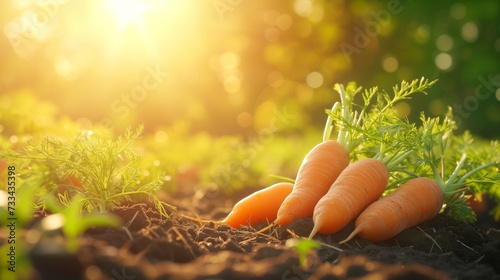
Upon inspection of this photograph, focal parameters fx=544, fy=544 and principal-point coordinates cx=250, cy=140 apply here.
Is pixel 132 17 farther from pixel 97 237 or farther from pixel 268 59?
pixel 97 237

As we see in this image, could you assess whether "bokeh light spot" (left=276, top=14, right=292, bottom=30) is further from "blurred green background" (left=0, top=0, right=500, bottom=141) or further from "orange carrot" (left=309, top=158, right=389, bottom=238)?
"orange carrot" (left=309, top=158, right=389, bottom=238)

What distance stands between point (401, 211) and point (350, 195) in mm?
336

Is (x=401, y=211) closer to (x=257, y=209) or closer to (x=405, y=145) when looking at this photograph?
(x=405, y=145)

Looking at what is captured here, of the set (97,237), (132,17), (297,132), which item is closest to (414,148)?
(97,237)

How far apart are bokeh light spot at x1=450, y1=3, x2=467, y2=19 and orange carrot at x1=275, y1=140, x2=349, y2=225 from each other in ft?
32.5

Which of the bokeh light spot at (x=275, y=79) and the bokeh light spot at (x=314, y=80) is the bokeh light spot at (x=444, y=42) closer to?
the bokeh light spot at (x=314, y=80)

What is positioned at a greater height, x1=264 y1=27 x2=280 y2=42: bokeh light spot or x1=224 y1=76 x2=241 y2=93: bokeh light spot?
x1=264 y1=27 x2=280 y2=42: bokeh light spot

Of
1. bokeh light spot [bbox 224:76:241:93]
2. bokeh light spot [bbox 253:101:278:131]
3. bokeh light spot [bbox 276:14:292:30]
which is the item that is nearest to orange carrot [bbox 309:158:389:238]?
bokeh light spot [bbox 253:101:278:131]

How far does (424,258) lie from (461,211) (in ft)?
4.65

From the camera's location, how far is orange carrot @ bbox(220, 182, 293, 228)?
403cm

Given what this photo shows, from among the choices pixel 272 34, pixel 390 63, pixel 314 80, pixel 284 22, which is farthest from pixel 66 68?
pixel 390 63

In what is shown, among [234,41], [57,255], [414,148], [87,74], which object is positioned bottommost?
[57,255]

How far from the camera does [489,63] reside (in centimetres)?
1255

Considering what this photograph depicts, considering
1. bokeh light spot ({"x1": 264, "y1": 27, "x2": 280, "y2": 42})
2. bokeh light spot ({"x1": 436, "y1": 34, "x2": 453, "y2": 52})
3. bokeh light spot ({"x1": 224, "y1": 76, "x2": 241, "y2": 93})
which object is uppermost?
bokeh light spot ({"x1": 264, "y1": 27, "x2": 280, "y2": 42})
